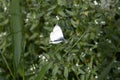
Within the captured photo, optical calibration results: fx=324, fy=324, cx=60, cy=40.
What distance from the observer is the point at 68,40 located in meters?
2.35

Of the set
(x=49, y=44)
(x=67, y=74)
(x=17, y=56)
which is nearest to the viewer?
(x=17, y=56)

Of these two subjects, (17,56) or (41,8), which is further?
(41,8)

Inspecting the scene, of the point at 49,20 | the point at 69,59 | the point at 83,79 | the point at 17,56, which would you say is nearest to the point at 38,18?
the point at 49,20

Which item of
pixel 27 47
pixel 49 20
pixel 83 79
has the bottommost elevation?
pixel 83 79

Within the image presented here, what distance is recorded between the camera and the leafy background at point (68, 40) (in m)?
2.31

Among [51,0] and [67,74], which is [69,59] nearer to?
[67,74]

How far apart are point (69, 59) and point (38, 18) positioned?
42 cm

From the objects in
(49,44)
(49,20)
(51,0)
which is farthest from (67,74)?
(51,0)

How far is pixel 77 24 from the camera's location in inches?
96.5

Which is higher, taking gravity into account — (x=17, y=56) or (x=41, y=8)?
(x=17, y=56)

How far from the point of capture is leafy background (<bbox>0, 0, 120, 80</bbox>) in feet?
7.59

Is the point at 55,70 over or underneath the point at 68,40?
underneath

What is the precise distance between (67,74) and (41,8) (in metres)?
0.60

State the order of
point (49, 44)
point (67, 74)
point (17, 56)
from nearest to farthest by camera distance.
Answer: point (17, 56) < point (67, 74) < point (49, 44)
